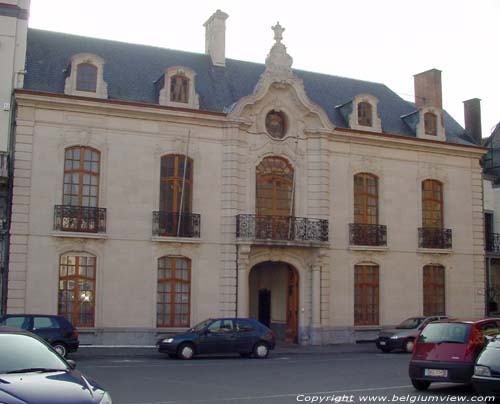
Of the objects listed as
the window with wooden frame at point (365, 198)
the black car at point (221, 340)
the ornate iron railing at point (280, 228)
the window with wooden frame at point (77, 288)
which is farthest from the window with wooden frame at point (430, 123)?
the window with wooden frame at point (77, 288)

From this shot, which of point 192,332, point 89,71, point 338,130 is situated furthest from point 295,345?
point 89,71

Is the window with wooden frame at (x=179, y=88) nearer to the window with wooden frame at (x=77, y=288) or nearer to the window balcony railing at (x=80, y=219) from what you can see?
the window balcony railing at (x=80, y=219)

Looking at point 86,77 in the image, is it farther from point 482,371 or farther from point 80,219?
point 482,371

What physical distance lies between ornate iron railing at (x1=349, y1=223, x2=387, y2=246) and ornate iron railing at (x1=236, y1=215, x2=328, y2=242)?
154 centimetres

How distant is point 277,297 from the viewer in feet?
101

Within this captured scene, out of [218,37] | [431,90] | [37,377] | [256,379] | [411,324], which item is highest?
[218,37]

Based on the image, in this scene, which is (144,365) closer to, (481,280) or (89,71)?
(89,71)

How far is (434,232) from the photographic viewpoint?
3195cm

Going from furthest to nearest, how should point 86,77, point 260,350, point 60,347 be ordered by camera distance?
point 86,77
point 260,350
point 60,347

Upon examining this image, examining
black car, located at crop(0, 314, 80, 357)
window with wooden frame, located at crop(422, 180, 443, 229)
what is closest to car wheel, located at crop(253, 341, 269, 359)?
black car, located at crop(0, 314, 80, 357)

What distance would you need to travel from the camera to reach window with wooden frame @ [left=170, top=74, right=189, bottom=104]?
2788 centimetres

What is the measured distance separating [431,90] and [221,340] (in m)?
19.1

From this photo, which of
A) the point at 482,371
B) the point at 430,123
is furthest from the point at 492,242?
the point at 482,371

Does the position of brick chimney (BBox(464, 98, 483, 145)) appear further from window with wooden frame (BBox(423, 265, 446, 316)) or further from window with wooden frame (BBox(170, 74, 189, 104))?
window with wooden frame (BBox(170, 74, 189, 104))
